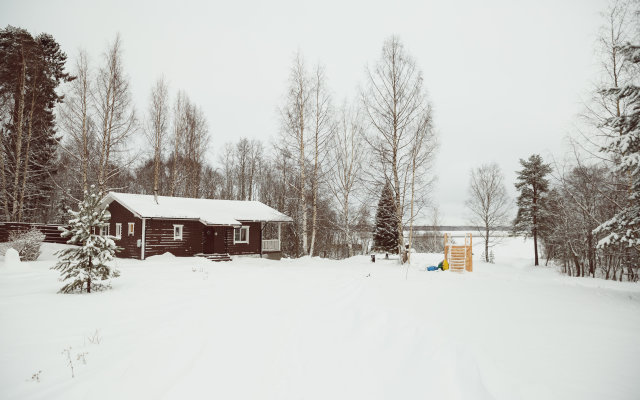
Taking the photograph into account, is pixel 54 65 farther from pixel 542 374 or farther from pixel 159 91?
pixel 542 374

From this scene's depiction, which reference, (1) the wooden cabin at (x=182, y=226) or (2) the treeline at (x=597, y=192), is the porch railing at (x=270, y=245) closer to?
(1) the wooden cabin at (x=182, y=226)

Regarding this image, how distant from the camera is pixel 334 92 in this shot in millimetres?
20875

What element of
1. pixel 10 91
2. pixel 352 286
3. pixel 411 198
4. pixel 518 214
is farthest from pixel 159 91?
pixel 518 214

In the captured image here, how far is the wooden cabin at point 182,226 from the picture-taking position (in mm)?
19359

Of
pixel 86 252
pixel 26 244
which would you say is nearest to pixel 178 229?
pixel 26 244

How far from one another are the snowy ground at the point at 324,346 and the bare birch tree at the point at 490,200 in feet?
85.1

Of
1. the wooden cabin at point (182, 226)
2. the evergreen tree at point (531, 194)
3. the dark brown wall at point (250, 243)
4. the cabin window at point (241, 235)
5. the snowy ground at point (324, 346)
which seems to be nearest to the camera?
the snowy ground at point (324, 346)

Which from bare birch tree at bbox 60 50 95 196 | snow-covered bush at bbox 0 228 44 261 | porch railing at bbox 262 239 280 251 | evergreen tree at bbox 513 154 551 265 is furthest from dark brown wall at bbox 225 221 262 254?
evergreen tree at bbox 513 154 551 265

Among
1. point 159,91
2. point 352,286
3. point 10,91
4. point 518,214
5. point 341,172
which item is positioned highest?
point 159,91

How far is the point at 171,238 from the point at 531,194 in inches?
1221

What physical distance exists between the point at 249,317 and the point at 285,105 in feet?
55.8

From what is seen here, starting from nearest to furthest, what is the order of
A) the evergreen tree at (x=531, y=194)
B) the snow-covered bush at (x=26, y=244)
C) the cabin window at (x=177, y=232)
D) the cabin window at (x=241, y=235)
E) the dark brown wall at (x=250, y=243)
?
the snow-covered bush at (x=26, y=244)
the cabin window at (x=177, y=232)
the dark brown wall at (x=250, y=243)
the cabin window at (x=241, y=235)
the evergreen tree at (x=531, y=194)

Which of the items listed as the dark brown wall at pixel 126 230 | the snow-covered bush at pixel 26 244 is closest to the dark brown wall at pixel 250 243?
the dark brown wall at pixel 126 230

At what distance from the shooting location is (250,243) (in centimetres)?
2436
